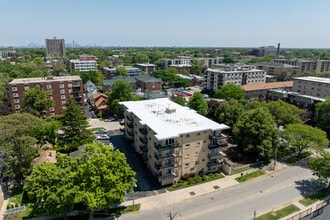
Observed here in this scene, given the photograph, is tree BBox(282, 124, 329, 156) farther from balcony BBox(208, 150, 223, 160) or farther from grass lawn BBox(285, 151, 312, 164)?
balcony BBox(208, 150, 223, 160)

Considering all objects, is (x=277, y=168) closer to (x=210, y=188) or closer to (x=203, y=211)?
(x=210, y=188)

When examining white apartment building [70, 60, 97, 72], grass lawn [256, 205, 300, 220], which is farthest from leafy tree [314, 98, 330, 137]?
white apartment building [70, 60, 97, 72]

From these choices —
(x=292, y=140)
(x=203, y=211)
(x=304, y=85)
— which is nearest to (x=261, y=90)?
(x=304, y=85)

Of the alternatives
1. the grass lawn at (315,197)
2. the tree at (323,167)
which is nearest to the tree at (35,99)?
the grass lawn at (315,197)

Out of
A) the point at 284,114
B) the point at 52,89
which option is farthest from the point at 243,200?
the point at 52,89

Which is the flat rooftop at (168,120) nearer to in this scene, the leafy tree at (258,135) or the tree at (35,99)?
the leafy tree at (258,135)

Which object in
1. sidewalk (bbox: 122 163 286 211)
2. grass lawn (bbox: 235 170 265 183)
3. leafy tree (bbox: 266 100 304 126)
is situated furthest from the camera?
leafy tree (bbox: 266 100 304 126)
